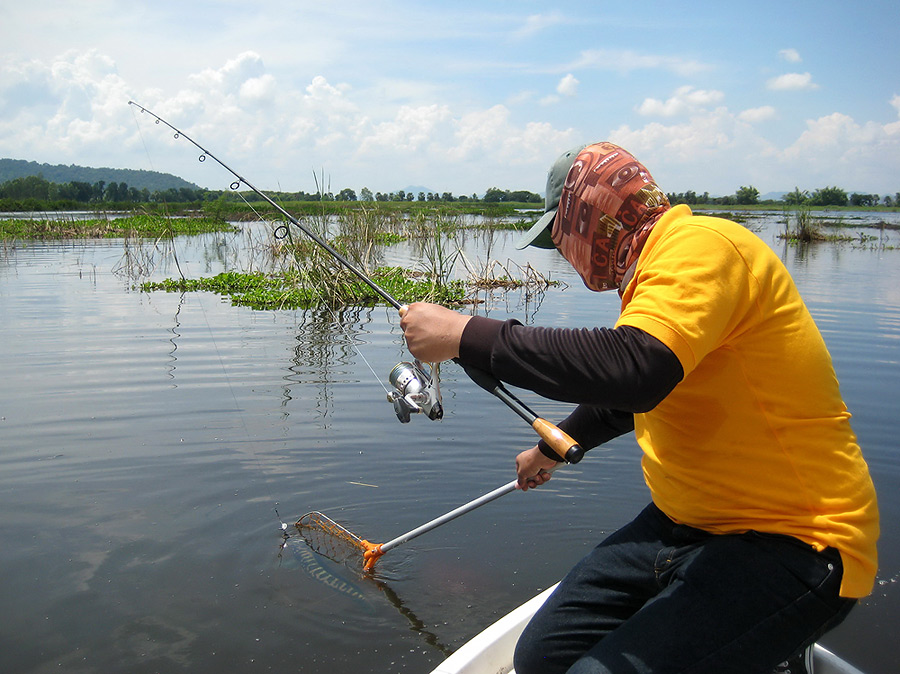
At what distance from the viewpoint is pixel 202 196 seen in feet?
27.9

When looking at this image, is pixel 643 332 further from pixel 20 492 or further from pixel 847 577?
pixel 20 492

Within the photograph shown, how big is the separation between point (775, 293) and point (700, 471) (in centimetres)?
48

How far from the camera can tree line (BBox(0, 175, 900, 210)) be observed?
451 inches

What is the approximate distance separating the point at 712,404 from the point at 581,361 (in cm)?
38

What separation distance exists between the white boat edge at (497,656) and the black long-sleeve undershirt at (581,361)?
124cm

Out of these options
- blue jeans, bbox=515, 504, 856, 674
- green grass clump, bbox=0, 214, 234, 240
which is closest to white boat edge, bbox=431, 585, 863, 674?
blue jeans, bbox=515, 504, 856, 674

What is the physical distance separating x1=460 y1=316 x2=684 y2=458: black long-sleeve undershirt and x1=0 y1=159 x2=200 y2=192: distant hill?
8.11m

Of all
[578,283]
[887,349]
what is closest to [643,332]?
[887,349]

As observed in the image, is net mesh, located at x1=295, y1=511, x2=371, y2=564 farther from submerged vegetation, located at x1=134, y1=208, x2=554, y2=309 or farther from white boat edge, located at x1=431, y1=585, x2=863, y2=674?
submerged vegetation, located at x1=134, y1=208, x2=554, y2=309

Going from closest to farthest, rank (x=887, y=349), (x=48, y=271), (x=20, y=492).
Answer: (x=20, y=492), (x=887, y=349), (x=48, y=271)

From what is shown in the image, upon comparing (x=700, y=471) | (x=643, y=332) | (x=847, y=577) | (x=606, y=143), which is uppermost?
(x=606, y=143)

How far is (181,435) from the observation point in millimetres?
5840

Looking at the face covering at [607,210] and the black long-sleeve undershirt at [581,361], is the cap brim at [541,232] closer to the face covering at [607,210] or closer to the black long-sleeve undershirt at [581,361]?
the face covering at [607,210]

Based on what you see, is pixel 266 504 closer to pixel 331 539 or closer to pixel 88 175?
pixel 331 539
